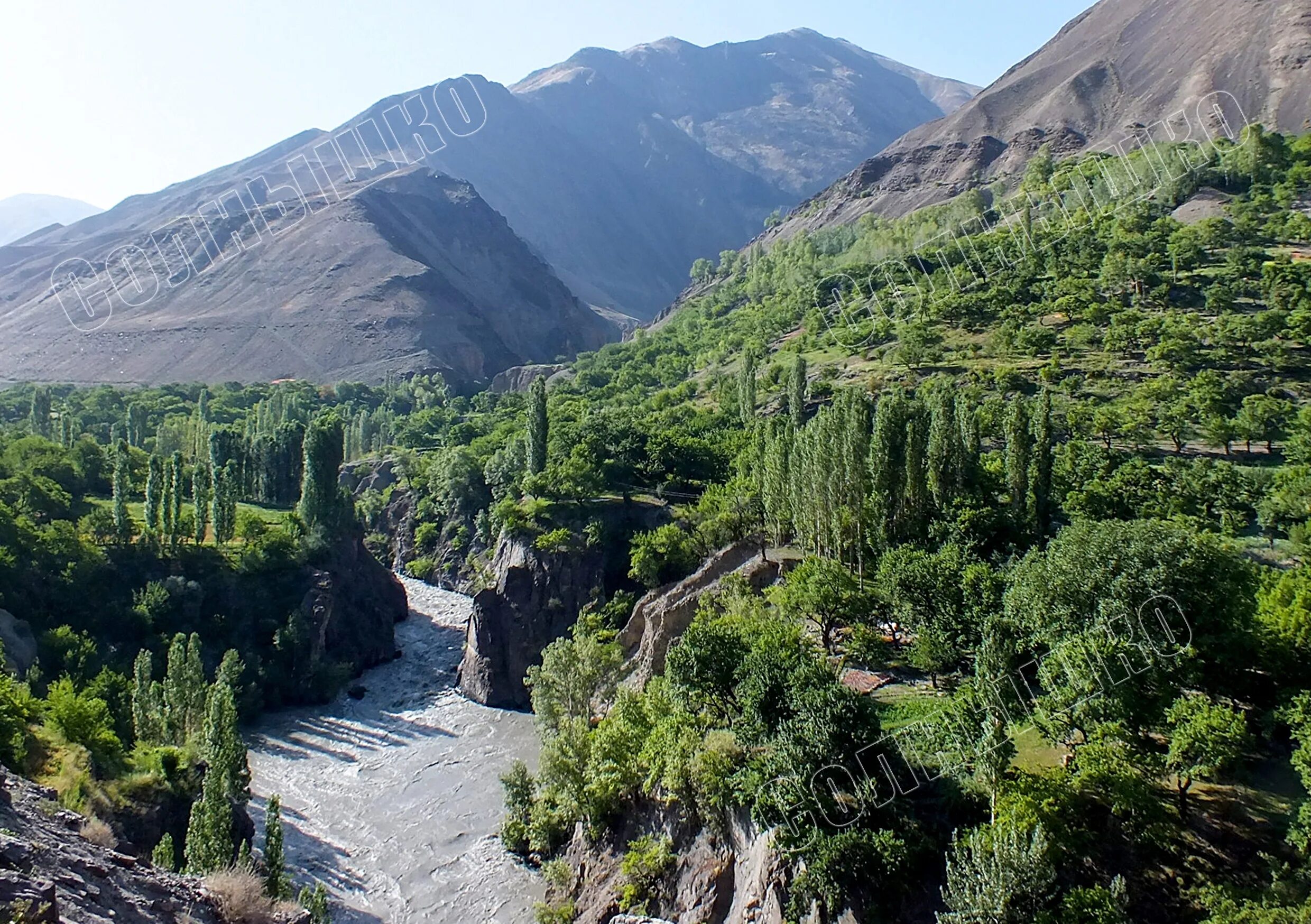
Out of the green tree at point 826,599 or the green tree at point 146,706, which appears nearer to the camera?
the green tree at point 826,599

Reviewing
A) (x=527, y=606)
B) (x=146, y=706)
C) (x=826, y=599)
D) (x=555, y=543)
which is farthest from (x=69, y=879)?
(x=555, y=543)

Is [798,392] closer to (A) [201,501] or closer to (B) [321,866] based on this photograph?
(A) [201,501]

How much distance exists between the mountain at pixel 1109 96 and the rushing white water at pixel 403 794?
116 meters

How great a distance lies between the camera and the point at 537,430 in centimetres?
6962

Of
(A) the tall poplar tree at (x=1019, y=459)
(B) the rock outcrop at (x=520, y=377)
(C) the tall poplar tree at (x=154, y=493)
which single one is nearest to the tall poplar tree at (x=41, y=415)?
(C) the tall poplar tree at (x=154, y=493)

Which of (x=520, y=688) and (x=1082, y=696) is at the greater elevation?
(x=1082, y=696)

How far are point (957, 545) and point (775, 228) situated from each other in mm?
154333

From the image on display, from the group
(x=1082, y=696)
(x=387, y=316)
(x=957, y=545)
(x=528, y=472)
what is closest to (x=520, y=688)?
(x=528, y=472)

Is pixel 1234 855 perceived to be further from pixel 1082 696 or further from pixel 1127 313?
pixel 1127 313

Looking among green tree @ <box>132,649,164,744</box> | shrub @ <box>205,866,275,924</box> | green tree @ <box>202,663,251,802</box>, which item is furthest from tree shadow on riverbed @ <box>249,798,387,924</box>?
shrub @ <box>205,866,275,924</box>

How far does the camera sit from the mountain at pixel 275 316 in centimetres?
15750

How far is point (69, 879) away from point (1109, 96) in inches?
6683

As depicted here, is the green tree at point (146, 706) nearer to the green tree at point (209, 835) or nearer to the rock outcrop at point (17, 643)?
the rock outcrop at point (17, 643)

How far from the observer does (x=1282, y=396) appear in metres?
60.2
